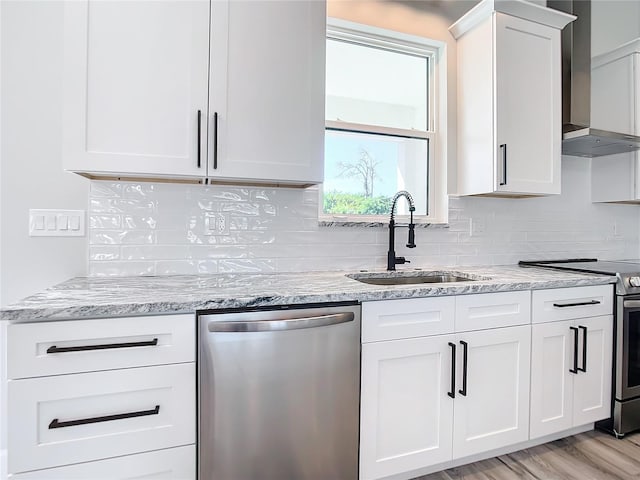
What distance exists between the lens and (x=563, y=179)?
2756 mm

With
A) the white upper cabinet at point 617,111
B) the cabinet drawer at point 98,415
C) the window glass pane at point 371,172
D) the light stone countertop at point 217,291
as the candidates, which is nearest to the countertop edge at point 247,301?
the light stone countertop at point 217,291

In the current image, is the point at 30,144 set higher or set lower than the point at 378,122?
lower

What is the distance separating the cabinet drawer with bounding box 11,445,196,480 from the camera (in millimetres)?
1126

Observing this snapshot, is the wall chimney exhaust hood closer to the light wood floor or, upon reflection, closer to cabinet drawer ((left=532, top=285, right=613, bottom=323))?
cabinet drawer ((left=532, top=285, right=613, bottom=323))

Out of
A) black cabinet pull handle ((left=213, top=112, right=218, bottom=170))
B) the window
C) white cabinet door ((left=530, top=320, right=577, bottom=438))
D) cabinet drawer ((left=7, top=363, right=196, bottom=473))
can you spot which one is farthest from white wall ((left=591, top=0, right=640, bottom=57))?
cabinet drawer ((left=7, top=363, right=196, bottom=473))

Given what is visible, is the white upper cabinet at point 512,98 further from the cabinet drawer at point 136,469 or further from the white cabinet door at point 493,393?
the cabinet drawer at point 136,469

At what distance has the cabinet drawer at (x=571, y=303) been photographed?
1809 mm

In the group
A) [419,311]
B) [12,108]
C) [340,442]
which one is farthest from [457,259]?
[12,108]

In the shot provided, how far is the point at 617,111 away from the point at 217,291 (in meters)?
2.97

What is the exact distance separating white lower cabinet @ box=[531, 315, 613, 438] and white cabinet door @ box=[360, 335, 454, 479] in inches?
21.4

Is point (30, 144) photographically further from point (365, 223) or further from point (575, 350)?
point (575, 350)

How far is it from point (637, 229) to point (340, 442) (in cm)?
316

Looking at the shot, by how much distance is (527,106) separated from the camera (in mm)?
2162

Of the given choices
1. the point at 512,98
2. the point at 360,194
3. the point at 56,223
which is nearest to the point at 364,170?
the point at 360,194
